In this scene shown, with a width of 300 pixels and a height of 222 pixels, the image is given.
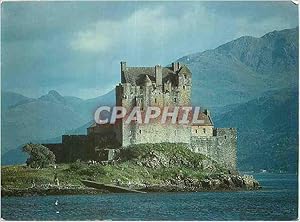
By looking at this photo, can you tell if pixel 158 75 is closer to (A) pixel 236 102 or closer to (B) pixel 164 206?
(A) pixel 236 102

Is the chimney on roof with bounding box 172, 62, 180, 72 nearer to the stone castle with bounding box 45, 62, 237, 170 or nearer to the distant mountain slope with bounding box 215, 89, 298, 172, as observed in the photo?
the stone castle with bounding box 45, 62, 237, 170

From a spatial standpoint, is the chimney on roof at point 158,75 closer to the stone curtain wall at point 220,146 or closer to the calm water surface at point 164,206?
the stone curtain wall at point 220,146

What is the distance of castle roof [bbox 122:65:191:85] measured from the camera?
47.8 feet

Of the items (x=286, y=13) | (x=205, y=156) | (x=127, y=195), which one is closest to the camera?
(x=286, y=13)

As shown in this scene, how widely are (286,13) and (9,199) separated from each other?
3.59m

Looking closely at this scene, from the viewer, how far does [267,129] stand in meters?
14.7

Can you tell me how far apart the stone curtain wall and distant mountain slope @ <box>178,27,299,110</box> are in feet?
2.47

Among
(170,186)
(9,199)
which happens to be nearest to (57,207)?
(9,199)

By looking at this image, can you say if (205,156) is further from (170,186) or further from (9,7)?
(9,7)

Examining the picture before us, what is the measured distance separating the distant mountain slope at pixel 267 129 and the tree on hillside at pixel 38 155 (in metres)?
2.02

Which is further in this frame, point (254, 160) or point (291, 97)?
point (254, 160)

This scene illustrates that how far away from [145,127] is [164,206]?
1.33 meters

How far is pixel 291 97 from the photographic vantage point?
1370 cm

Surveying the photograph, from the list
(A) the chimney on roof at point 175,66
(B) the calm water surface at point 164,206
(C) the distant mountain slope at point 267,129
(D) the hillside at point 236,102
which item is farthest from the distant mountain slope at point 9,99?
(C) the distant mountain slope at point 267,129
